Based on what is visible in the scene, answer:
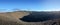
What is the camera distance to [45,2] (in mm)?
1109

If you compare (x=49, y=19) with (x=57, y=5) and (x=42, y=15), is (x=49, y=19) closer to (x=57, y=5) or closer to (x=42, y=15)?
(x=42, y=15)

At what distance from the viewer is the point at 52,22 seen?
1037 mm

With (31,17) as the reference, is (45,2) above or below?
above

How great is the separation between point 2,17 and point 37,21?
0.53 metres

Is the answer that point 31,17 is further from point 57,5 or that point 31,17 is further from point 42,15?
point 57,5

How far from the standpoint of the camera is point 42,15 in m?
1.05

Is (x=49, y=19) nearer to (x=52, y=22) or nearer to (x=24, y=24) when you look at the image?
(x=52, y=22)

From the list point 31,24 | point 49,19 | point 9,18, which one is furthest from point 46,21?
point 9,18

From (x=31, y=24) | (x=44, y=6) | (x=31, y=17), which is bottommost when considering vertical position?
(x=31, y=24)

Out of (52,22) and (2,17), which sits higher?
(2,17)

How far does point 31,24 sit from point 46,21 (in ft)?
0.76

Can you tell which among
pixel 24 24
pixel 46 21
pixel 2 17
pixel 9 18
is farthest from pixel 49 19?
pixel 2 17

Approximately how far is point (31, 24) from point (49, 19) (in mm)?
290

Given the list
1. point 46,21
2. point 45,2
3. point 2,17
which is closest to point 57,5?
point 45,2
